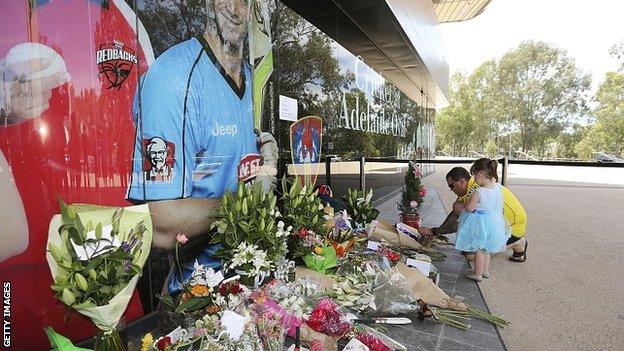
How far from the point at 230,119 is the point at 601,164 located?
7.61 meters

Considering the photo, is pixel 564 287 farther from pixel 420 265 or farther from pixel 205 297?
pixel 205 297

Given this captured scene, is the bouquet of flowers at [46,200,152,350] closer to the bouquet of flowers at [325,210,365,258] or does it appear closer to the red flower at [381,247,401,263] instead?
the bouquet of flowers at [325,210,365,258]

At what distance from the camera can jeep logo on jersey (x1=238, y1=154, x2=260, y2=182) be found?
14.1 ft

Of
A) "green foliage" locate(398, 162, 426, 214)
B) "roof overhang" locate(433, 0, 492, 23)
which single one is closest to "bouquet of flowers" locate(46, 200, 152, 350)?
"green foliage" locate(398, 162, 426, 214)

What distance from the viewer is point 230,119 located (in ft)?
13.4

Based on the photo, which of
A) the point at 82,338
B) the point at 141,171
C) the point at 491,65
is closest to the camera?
the point at 82,338

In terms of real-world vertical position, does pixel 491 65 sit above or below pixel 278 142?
above

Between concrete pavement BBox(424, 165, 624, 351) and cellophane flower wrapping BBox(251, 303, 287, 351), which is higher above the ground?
cellophane flower wrapping BBox(251, 303, 287, 351)

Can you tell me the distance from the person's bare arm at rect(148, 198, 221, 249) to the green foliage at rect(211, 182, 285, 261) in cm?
23

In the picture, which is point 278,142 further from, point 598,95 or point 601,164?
point 598,95

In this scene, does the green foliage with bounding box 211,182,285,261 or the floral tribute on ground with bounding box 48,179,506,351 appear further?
the green foliage with bounding box 211,182,285,261

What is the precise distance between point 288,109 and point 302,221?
2216mm

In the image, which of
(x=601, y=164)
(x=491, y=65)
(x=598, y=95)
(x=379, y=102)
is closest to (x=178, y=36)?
(x=379, y=102)

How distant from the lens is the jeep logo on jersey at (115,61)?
265cm
